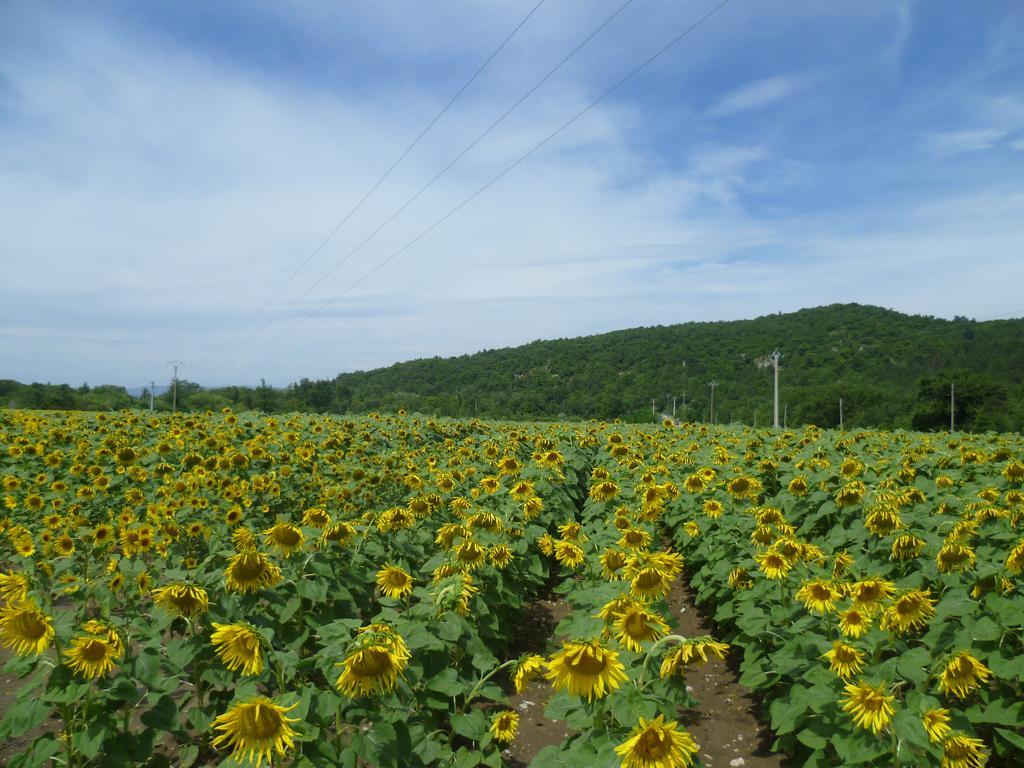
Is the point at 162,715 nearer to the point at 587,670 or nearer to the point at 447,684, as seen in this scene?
the point at 447,684

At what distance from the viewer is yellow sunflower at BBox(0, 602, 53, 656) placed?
2467 millimetres

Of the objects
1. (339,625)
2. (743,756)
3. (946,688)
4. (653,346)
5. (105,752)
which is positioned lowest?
(743,756)

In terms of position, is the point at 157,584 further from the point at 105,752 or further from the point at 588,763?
the point at 588,763

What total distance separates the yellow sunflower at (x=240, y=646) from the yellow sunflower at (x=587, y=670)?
46.8 inches

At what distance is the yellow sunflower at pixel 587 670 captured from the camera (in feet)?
7.34

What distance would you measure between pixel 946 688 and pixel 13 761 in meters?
4.02

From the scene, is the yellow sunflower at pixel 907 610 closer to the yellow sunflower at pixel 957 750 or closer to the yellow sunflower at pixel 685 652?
the yellow sunflower at pixel 957 750

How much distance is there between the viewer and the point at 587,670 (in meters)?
2.28

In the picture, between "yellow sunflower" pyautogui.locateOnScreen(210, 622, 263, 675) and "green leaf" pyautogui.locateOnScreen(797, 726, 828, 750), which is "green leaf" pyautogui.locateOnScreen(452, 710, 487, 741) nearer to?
"yellow sunflower" pyautogui.locateOnScreen(210, 622, 263, 675)

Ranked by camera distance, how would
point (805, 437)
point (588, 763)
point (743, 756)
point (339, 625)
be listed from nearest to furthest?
1. point (588, 763)
2. point (339, 625)
3. point (743, 756)
4. point (805, 437)

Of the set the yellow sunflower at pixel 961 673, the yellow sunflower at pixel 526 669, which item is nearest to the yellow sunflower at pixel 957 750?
the yellow sunflower at pixel 961 673

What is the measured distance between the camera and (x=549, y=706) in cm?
254

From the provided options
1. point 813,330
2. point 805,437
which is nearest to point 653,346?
point 813,330

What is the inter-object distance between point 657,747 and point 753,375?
72868 millimetres
